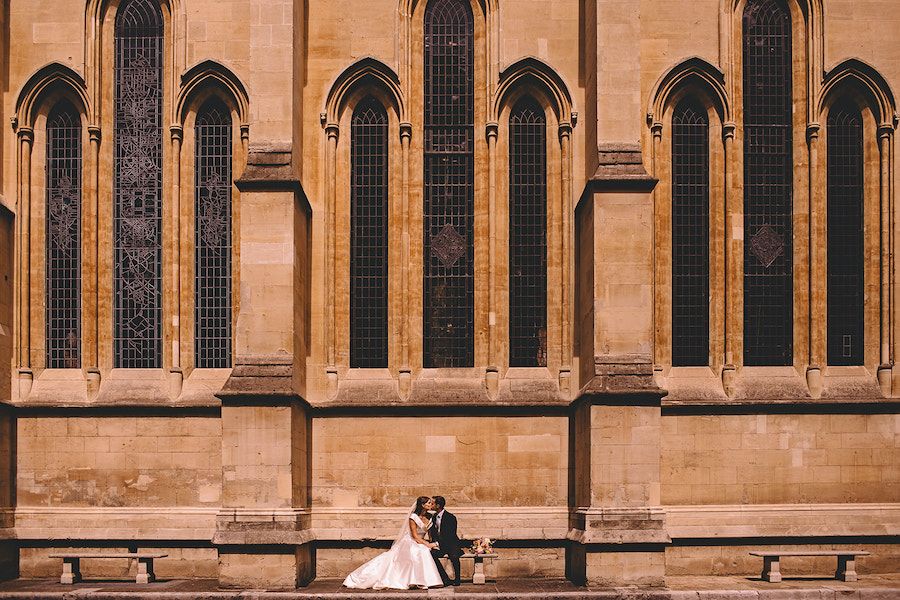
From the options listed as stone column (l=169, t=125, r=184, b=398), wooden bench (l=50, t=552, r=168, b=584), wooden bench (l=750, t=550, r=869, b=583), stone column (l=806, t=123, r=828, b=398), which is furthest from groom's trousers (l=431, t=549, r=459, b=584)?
stone column (l=806, t=123, r=828, b=398)

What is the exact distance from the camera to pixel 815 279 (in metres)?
18.2

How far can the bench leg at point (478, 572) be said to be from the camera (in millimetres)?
16422

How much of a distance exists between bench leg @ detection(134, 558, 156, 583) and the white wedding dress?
11.2 feet

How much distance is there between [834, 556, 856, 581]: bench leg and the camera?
16.6m

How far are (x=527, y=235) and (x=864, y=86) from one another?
6.74m

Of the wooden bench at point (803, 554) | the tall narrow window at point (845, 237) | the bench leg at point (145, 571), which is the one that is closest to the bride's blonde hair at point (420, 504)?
the bench leg at point (145, 571)

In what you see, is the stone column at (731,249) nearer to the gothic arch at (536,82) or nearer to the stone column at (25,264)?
the gothic arch at (536,82)

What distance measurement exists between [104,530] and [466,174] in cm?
907

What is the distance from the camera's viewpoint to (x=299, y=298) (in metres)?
17.3

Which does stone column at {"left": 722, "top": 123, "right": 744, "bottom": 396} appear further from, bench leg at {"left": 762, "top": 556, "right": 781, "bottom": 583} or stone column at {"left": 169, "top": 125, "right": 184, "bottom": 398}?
stone column at {"left": 169, "top": 125, "right": 184, "bottom": 398}

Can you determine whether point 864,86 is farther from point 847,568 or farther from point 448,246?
point 847,568

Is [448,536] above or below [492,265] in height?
below

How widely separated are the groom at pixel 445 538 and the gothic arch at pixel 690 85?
7.91 meters

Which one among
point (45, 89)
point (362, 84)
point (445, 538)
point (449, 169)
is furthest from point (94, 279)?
point (445, 538)
